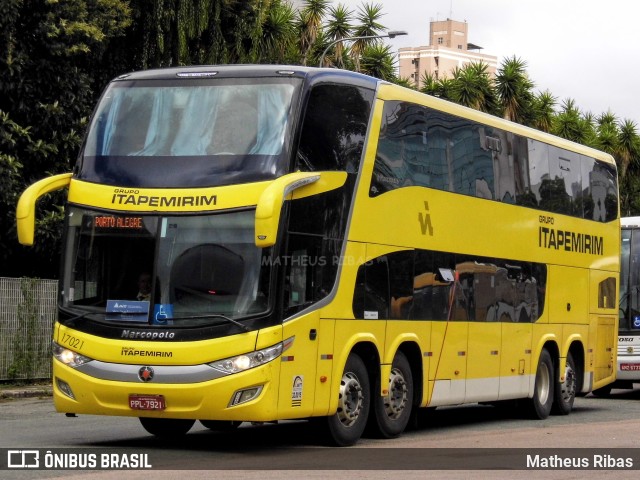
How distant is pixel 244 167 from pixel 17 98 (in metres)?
14.6

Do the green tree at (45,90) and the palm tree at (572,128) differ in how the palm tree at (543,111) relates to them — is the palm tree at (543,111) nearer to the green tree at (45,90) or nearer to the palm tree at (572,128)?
the palm tree at (572,128)

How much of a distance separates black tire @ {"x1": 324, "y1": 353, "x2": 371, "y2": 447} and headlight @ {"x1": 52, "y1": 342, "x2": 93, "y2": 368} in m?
2.70

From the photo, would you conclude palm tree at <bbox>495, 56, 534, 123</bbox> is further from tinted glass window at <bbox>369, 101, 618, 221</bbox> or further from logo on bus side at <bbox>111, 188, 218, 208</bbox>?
logo on bus side at <bbox>111, 188, 218, 208</bbox>

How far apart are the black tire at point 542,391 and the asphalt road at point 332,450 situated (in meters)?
0.25

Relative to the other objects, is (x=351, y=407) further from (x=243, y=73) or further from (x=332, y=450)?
(x=243, y=73)

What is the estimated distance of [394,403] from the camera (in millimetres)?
16031

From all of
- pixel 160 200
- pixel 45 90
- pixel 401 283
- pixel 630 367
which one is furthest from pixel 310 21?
pixel 160 200

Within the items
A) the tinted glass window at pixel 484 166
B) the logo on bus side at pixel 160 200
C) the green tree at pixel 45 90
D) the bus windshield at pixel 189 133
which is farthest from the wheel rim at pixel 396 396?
the green tree at pixel 45 90

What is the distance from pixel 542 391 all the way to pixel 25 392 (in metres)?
9.20

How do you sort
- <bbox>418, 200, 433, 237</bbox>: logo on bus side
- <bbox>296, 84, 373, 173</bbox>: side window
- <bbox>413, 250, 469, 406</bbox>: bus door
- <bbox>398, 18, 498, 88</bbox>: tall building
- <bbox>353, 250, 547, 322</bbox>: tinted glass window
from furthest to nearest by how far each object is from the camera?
<bbox>398, 18, 498, 88</bbox>: tall building < <bbox>413, 250, 469, 406</bbox>: bus door < <bbox>418, 200, 433, 237</bbox>: logo on bus side < <bbox>353, 250, 547, 322</bbox>: tinted glass window < <bbox>296, 84, 373, 173</bbox>: side window

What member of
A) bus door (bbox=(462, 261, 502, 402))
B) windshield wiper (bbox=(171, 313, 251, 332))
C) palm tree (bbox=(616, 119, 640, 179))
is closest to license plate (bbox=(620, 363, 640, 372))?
bus door (bbox=(462, 261, 502, 402))

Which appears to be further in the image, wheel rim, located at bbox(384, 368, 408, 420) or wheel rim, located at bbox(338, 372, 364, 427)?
wheel rim, located at bbox(384, 368, 408, 420)

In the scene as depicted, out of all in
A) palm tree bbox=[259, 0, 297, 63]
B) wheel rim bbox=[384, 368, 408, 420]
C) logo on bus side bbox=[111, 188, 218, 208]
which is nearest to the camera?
logo on bus side bbox=[111, 188, 218, 208]

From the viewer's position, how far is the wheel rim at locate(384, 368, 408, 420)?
15.9 metres
